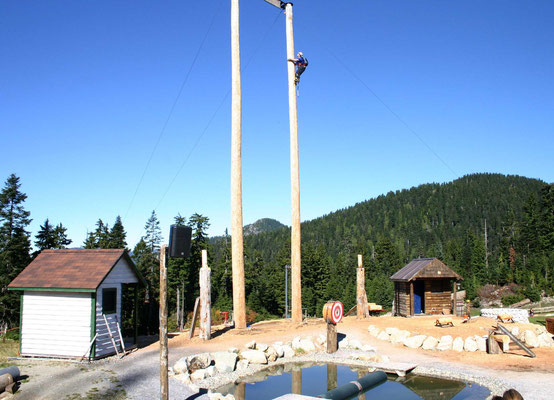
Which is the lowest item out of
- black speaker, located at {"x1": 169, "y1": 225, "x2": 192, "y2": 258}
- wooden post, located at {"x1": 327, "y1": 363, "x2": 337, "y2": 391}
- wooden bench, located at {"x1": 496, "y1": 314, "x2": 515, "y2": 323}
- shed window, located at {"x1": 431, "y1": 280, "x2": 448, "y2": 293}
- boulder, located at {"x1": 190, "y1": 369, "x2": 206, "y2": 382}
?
wooden post, located at {"x1": 327, "y1": 363, "x2": 337, "y2": 391}

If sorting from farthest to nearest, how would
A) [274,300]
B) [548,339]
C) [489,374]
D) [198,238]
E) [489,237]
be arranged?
[489,237] < [274,300] < [198,238] < [548,339] < [489,374]

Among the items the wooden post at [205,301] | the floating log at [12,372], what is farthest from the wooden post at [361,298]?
the floating log at [12,372]

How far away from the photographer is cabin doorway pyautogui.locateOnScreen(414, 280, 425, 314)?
90.1 feet

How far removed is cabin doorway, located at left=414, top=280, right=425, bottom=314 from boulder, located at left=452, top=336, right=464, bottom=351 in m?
10.9

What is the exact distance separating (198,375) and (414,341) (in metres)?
9.27

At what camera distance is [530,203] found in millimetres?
97875

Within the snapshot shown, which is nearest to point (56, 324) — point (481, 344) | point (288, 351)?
point (288, 351)

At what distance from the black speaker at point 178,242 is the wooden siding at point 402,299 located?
69.3 feet

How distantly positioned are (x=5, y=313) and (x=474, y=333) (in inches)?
1368

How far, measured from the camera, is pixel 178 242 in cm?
888

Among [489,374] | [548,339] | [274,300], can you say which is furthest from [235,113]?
[274,300]

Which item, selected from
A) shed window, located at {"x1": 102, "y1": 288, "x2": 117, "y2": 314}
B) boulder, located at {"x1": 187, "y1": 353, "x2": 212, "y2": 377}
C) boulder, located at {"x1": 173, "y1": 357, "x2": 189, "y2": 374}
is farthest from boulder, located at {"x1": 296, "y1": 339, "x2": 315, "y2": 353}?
shed window, located at {"x1": 102, "y1": 288, "x2": 117, "y2": 314}

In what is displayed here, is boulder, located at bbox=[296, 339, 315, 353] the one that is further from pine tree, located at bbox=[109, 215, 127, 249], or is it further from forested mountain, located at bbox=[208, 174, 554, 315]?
forested mountain, located at bbox=[208, 174, 554, 315]

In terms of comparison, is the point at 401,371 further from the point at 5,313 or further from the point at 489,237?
the point at 489,237
